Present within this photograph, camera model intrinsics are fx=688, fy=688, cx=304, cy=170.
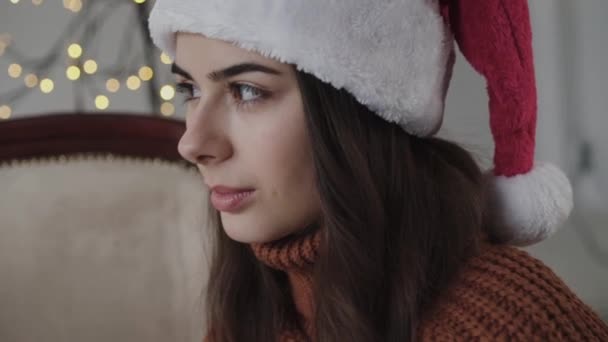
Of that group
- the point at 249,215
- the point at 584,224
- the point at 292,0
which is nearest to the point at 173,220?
the point at 249,215

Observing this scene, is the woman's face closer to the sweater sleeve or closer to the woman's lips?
the woman's lips

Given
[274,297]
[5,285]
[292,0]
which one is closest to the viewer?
[292,0]

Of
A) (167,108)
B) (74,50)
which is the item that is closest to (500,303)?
(167,108)

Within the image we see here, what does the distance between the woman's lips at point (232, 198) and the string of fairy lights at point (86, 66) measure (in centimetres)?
93

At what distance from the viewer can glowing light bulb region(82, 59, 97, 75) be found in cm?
166

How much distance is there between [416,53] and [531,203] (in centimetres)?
23

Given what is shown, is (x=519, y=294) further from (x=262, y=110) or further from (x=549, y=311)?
(x=262, y=110)

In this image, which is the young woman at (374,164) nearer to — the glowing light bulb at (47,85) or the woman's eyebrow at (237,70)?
the woman's eyebrow at (237,70)

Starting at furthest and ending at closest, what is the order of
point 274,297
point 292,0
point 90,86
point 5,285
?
point 90,86 < point 5,285 < point 274,297 < point 292,0

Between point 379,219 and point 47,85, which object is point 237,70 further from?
point 47,85

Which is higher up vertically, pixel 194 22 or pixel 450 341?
pixel 194 22

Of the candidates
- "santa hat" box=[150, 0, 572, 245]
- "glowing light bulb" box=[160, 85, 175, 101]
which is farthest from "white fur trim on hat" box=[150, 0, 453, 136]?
"glowing light bulb" box=[160, 85, 175, 101]

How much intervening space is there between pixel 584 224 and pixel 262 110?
1226 millimetres

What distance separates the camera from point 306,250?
0.82 metres
